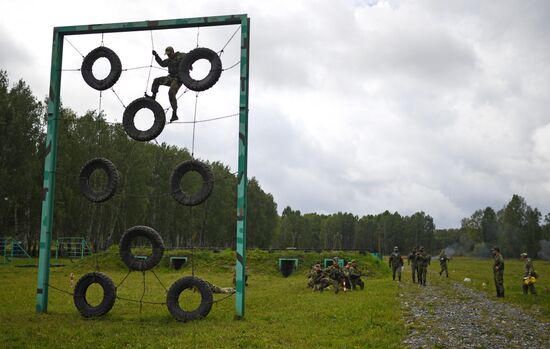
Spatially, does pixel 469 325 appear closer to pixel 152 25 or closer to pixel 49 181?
pixel 152 25

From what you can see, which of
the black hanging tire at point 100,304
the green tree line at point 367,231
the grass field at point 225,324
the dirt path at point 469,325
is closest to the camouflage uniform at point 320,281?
the grass field at point 225,324

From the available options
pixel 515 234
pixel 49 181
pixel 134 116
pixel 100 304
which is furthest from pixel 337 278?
pixel 515 234

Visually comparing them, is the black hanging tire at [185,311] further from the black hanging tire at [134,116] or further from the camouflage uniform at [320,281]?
the camouflage uniform at [320,281]

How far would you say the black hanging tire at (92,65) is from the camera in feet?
48.9

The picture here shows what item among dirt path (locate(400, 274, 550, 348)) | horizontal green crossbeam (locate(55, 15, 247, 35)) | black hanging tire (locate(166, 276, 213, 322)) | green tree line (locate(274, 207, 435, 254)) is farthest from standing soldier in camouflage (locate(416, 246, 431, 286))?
green tree line (locate(274, 207, 435, 254))

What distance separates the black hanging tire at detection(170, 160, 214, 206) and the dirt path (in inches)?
256

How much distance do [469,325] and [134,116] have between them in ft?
35.9

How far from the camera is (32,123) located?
Result: 141ft

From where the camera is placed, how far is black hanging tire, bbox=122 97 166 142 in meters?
14.3

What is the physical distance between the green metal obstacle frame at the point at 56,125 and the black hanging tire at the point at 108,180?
100 centimetres

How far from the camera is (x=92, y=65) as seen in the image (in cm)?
1538

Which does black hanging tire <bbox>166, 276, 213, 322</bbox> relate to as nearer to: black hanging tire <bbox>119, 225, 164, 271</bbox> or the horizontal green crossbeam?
black hanging tire <bbox>119, 225, 164, 271</bbox>

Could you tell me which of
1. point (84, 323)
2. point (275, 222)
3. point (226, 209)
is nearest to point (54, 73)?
point (84, 323)

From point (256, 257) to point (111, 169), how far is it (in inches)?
985
